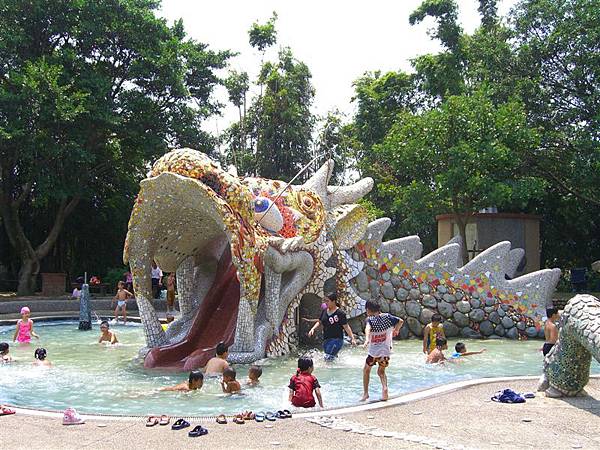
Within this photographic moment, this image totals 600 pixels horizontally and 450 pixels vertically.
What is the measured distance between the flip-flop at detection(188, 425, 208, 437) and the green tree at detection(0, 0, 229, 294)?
15.8 metres

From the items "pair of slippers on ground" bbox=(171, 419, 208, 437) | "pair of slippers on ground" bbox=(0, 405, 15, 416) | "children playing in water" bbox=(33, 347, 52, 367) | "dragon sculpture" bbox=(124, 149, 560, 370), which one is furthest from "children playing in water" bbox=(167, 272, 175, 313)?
"pair of slippers on ground" bbox=(171, 419, 208, 437)

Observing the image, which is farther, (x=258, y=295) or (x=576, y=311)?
(x=258, y=295)

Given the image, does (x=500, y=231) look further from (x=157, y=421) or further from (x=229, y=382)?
(x=157, y=421)

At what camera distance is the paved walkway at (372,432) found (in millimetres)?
5168

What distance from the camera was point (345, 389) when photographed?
8266 mm

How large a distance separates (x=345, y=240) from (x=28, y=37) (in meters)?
14.0

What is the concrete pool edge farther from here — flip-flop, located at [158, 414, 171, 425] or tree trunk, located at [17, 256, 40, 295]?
tree trunk, located at [17, 256, 40, 295]

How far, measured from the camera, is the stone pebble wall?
13.0 metres

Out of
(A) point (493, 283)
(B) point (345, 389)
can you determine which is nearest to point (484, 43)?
(A) point (493, 283)

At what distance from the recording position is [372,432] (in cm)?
550

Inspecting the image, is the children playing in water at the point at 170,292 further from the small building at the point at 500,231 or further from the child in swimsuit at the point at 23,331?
the small building at the point at 500,231

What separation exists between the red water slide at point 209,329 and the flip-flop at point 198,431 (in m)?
4.24

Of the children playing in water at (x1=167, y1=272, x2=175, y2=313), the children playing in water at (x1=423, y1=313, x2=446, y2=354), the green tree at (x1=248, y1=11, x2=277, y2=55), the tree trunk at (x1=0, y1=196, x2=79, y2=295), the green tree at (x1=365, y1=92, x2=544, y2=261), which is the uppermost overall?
the green tree at (x1=248, y1=11, x2=277, y2=55)

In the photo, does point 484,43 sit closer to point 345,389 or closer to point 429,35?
point 429,35
